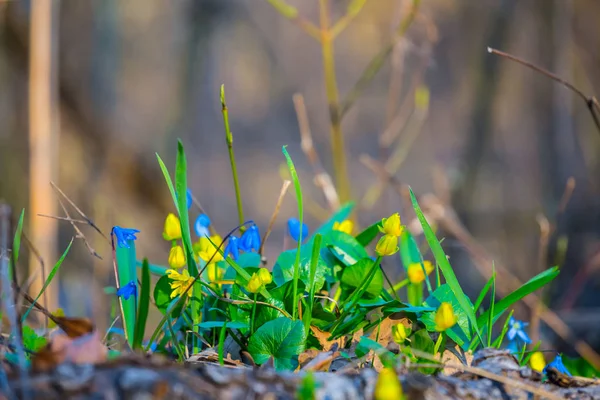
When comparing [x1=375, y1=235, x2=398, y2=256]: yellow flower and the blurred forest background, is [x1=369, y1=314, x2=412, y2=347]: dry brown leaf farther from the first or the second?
the blurred forest background

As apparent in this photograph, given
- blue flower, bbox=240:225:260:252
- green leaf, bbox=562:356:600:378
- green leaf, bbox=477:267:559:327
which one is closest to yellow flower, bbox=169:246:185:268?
blue flower, bbox=240:225:260:252

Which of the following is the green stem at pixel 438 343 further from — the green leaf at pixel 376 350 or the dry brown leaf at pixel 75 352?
the dry brown leaf at pixel 75 352

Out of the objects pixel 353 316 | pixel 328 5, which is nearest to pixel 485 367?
pixel 353 316

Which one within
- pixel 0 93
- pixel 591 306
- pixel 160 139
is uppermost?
pixel 0 93

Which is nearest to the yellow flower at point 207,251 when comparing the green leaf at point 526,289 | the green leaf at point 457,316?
the green leaf at point 457,316

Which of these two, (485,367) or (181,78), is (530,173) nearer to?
(181,78)

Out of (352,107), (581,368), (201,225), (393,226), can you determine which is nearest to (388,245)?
(393,226)
